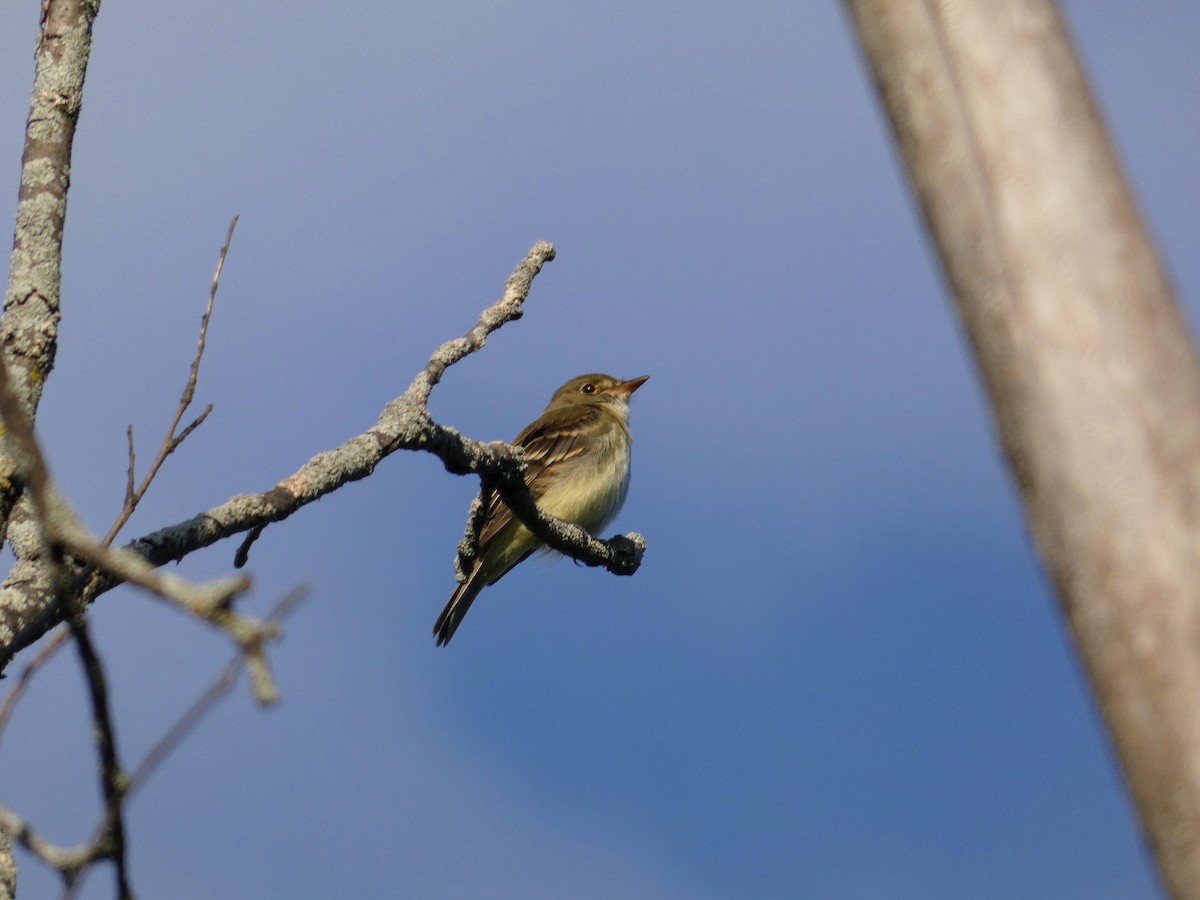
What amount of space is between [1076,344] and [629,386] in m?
10.9

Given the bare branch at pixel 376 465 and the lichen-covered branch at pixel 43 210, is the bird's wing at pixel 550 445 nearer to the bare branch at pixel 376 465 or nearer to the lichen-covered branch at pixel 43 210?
the bare branch at pixel 376 465

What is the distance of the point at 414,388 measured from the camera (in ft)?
19.5

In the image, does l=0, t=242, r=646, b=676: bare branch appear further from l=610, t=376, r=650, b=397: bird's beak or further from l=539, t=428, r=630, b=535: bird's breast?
l=610, t=376, r=650, b=397: bird's beak

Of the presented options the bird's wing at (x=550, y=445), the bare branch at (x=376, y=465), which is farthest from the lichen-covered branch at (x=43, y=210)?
the bird's wing at (x=550, y=445)

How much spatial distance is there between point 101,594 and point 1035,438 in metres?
3.31

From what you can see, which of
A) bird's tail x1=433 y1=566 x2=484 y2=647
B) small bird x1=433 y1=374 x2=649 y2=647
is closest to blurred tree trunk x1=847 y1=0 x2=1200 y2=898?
small bird x1=433 y1=374 x2=649 y2=647

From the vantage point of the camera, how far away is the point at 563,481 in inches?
453

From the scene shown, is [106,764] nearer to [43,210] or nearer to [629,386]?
[43,210]

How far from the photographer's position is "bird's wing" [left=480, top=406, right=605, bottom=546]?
11.5 meters

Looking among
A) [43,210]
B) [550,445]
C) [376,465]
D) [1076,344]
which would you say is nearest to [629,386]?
[550,445]

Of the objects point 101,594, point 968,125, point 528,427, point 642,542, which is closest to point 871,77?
point 968,125

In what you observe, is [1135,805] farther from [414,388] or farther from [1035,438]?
[414,388]

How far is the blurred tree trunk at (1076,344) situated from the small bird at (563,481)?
7556 mm

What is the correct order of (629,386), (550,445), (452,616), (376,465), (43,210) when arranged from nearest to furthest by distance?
1. (43,210)
2. (376,465)
3. (452,616)
4. (550,445)
5. (629,386)
